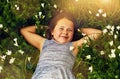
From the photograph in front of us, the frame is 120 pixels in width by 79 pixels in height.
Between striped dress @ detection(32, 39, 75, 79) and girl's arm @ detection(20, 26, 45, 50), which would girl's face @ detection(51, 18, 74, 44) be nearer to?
striped dress @ detection(32, 39, 75, 79)

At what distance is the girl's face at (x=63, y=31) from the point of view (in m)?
4.85

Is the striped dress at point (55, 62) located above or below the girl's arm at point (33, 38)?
below

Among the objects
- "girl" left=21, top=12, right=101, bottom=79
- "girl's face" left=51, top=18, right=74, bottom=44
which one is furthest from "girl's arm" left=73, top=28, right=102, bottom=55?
"girl's face" left=51, top=18, right=74, bottom=44

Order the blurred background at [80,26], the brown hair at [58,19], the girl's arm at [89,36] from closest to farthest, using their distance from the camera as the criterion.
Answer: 1. the blurred background at [80,26]
2. the girl's arm at [89,36]
3. the brown hair at [58,19]

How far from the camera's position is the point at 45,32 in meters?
5.23

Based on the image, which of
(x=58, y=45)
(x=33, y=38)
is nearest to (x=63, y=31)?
(x=58, y=45)

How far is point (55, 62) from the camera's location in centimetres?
478

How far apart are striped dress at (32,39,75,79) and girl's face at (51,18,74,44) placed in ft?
0.24

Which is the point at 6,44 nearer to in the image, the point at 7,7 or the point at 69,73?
the point at 7,7

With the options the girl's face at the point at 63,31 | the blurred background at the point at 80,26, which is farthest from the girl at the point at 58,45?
the blurred background at the point at 80,26

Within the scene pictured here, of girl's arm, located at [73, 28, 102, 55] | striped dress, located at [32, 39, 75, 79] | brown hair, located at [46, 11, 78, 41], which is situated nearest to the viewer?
striped dress, located at [32, 39, 75, 79]

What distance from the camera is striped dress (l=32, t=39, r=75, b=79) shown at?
15.2ft

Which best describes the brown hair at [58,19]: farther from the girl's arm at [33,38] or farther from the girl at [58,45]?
the girl's arm at [33,38]

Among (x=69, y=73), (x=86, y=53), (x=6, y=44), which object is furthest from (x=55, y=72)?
(x=6, y=44)
